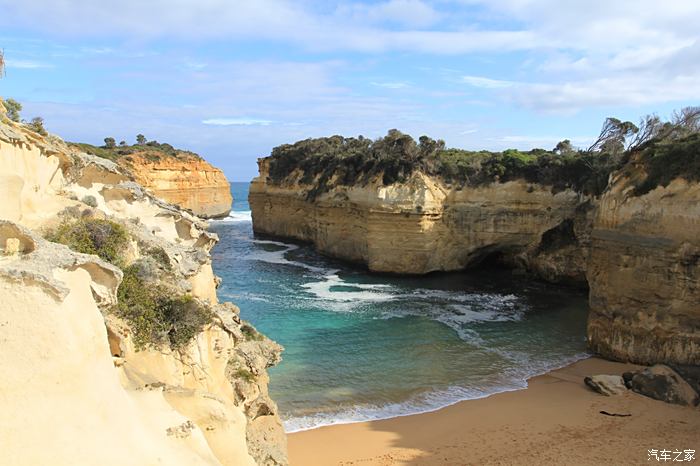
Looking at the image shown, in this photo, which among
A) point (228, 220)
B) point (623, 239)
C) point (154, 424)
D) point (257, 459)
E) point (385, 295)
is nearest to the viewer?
point (154, 424)

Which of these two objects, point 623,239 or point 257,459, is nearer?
point 257,459

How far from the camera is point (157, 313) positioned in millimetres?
6668

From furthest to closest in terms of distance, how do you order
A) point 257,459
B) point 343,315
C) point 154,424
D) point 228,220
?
point 228,220 < point 343,315 < point 257,459 < point 154,424

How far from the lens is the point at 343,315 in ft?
68.9

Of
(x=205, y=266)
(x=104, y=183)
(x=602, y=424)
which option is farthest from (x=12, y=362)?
(x=602, y=424)

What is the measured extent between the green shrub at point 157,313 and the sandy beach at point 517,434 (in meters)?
4.77

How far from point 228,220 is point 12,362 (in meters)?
61.9

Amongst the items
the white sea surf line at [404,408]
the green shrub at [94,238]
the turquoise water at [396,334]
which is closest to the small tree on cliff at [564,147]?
the turquoise water at [396,334]

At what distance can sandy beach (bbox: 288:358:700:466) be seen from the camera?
1023 centimetres

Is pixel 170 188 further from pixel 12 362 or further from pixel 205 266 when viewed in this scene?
pixel 12 362
